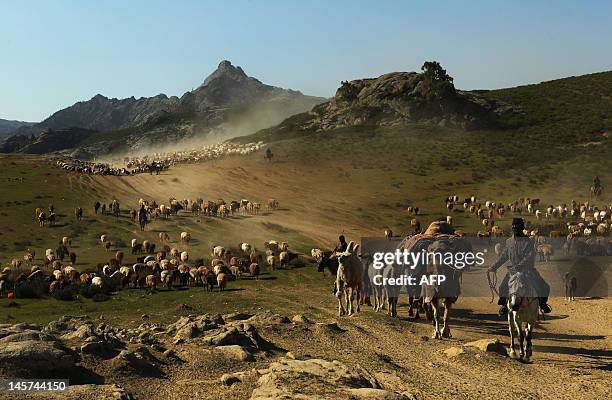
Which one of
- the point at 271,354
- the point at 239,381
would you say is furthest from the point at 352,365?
the point at 239,381

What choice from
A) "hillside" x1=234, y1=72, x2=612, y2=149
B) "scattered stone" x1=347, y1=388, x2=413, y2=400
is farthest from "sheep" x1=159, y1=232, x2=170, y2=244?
"hillside" x1=234, y1=72, x2=612, y2=149

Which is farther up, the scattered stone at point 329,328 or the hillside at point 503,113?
the hillside at point 503,113

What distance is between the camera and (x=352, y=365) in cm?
1181

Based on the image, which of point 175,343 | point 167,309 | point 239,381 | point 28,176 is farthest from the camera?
point 28,176

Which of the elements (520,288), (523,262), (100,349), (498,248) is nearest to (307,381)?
(100,349)

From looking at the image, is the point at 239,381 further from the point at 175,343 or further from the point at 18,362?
the point at 18,362

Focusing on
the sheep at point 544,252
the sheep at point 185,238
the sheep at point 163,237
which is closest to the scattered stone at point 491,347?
the sheep at point 544,252

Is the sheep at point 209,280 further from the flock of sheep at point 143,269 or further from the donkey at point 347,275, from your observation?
the donkey at point 347,275

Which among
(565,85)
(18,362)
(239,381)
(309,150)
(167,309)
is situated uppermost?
(565,85)

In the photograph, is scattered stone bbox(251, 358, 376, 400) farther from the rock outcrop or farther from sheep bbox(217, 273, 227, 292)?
the rock outcrop

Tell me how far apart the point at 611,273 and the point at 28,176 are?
58724 millimetres

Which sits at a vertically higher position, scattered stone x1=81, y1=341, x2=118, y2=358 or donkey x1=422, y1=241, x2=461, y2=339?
donkey x1=422, y1=241, x2=461, y2=339

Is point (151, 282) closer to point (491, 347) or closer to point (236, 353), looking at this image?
point (236, 353)

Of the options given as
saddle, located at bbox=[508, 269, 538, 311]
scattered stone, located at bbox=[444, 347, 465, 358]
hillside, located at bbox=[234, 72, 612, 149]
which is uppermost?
hillside, located at bbox=[234, 72, 612, 149]
